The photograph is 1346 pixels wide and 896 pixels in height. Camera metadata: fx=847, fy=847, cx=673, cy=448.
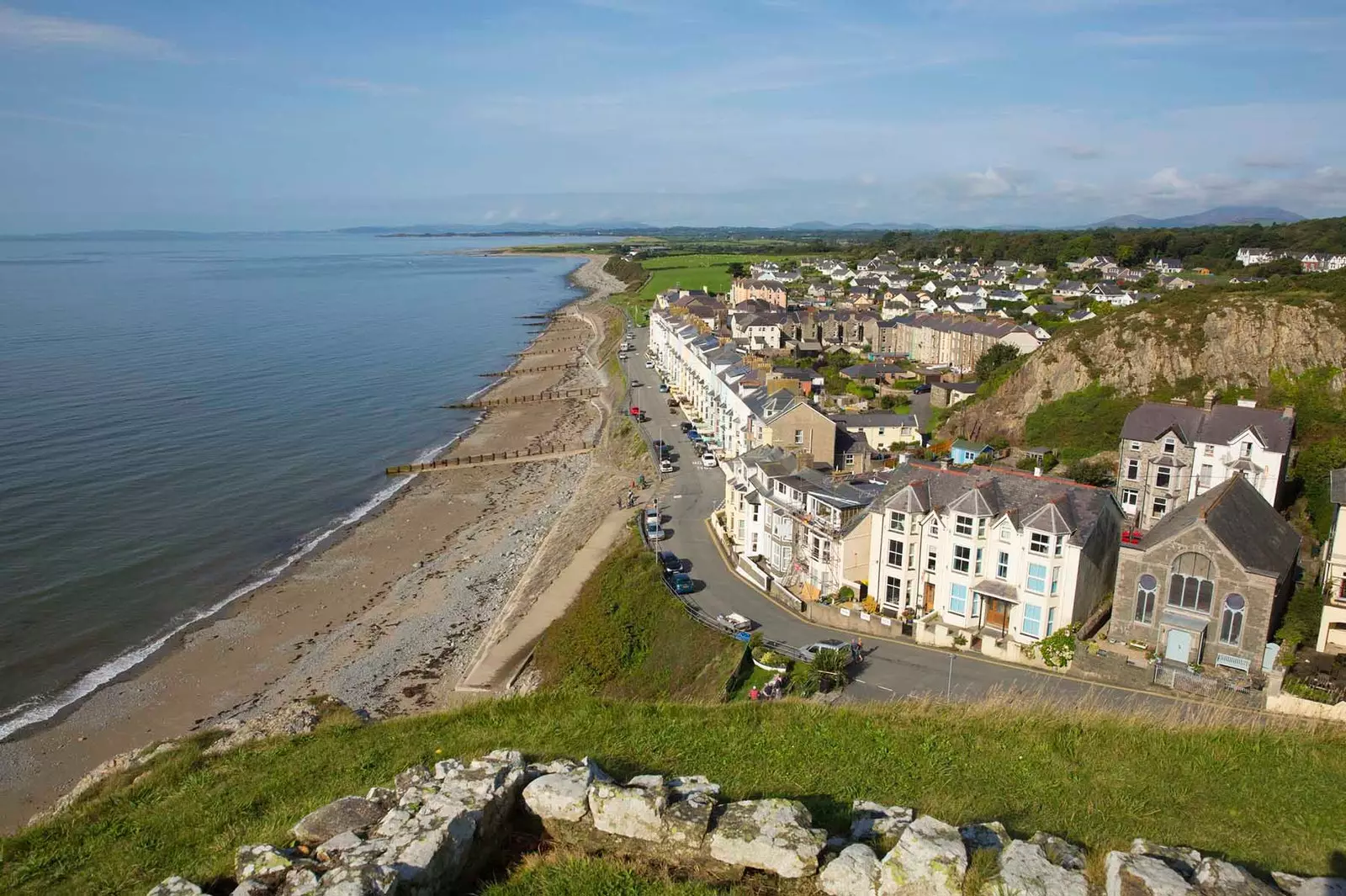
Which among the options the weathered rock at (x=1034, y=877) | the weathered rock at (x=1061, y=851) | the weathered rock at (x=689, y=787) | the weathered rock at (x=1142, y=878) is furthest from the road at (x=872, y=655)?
the weathered rock at (x=689, y=787)

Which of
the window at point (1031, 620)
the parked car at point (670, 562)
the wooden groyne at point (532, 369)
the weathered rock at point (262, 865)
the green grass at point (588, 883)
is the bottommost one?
the parked car at point (670, 562)

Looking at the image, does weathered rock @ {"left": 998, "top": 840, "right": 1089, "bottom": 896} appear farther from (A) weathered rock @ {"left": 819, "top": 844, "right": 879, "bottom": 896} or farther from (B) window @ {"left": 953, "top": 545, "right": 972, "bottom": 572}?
(B) window @ {"left": 953, "top": 545, "right": 972, "bottom": 572}

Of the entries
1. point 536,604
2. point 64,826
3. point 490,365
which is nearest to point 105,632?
point 536,604

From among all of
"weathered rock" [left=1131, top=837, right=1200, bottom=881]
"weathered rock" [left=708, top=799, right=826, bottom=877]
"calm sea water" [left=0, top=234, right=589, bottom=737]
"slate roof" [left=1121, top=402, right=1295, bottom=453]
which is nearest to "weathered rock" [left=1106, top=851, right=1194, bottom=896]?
"weathered rock" [left=1131, top=837, right=1200, bottom=881]

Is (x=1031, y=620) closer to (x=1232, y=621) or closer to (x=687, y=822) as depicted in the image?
(x=1232, y=621)

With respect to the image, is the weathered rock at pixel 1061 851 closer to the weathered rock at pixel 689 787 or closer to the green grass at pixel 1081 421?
the weathered rock at pixel 689 787
